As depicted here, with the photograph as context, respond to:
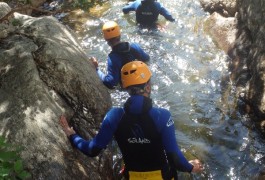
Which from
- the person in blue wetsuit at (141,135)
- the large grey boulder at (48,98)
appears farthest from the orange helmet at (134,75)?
the large grey boulder at (48,98)

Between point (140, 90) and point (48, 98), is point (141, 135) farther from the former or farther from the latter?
point (48, 98)

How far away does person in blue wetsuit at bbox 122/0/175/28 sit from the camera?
10.3 metres

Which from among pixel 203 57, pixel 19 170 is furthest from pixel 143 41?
pixel 19 170

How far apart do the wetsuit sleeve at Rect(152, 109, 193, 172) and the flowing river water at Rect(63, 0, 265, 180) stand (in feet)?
6.12

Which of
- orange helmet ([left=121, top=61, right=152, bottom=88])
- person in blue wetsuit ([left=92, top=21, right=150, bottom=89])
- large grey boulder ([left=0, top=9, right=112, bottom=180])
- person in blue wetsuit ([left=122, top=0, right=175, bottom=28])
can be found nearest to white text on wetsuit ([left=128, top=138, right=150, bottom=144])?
orange helmet ([left=121, top=61, right=152, bottom=88])

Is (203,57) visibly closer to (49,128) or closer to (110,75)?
(110,75)

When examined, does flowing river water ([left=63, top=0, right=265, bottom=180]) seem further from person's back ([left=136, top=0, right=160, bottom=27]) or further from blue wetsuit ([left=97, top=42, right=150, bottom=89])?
blue wetsuit ([left=97, top=42, right=150, bottom=89])

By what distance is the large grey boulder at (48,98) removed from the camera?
13.9 ft

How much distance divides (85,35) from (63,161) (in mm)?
7312

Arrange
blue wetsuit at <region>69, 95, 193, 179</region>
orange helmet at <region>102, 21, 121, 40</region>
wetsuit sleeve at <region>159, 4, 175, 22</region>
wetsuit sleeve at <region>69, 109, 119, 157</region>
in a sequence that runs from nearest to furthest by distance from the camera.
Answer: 1. blue wetsuit at <region>69, 95, 193, 179</region>
2. wetsuit sleeve at <region>69, 109, 119, 157</region>
3. orange helmet at <region>102, 21, 121, 40</region>
4. wetsuit sleeve at <region>159, 4, 175, 22</region>

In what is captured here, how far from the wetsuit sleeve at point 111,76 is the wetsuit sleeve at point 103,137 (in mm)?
2268

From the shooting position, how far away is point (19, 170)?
9.41 ft

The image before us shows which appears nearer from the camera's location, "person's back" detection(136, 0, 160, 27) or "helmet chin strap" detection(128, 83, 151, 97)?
"helmet chin strap" detection(128, 83, 151, 97)

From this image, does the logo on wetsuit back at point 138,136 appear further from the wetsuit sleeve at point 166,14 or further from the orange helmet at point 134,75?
the wetsuit sleeve at point 166,14
